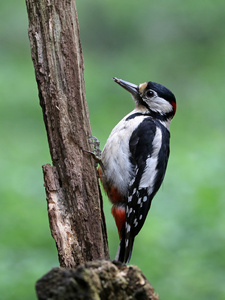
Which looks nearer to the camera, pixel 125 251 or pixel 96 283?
pixel 96 283

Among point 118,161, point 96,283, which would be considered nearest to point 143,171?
point 118,161

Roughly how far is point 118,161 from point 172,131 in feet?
16.6

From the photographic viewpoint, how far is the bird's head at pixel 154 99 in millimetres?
4930

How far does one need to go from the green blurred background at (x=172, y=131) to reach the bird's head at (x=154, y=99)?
1.80 m

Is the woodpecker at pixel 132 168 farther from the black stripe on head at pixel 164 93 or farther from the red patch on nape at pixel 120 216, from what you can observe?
the black stripe on head at pixel 164 93

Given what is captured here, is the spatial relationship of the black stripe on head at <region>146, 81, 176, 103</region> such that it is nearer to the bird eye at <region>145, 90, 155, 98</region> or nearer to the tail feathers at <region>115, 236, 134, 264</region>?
the bird eye at <region>145, 90, 155, 98</region>

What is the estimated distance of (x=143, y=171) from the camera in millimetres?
4648

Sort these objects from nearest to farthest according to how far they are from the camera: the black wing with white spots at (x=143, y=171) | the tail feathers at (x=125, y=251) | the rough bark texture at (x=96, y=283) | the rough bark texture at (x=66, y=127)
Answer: the rough bark texture at (x=96, y=283)
the rough bark texture at (x=66, y=127)
the tail feathers at (x=125, y=251)
the black wing with white spots at (x=143, y=171)

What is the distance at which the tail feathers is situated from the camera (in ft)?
14.5

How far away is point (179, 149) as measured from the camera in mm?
9078

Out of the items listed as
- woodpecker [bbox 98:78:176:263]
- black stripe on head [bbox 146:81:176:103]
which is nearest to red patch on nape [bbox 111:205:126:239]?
woodpecker [bbox 98:78:176:263]

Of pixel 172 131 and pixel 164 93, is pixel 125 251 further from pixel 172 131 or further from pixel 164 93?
pixel 172 131

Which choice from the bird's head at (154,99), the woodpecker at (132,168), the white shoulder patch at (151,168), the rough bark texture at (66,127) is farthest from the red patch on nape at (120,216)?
the bird's head at (154,99)

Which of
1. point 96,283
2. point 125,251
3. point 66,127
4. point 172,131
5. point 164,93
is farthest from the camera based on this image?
point 172,131
